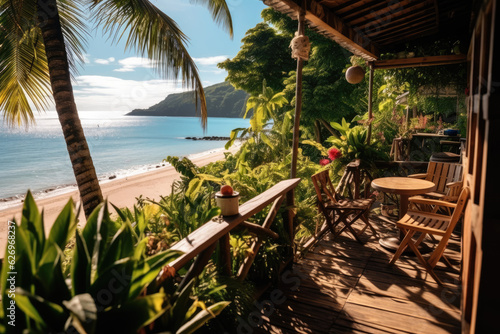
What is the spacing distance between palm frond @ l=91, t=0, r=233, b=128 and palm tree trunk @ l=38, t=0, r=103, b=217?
3.97ft

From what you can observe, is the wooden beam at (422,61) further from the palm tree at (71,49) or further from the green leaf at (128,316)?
the green leaf at (128,316)

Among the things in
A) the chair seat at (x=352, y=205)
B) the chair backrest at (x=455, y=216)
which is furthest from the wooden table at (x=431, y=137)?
the chair backrest at (x=455, y=216)

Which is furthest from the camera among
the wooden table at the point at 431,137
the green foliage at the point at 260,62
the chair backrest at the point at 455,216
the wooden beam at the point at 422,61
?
the green foliage at the point at 260,62

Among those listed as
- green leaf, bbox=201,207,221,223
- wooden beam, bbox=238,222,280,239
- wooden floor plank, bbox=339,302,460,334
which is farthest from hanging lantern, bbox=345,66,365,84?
green leaf, bbox=201,207,221,223

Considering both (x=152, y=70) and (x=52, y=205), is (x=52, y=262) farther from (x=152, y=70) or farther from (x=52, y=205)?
(x=52, y=205)

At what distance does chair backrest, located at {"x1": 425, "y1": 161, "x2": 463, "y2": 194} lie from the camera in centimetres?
480

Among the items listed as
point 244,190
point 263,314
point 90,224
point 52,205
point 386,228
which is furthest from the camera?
point 52,205

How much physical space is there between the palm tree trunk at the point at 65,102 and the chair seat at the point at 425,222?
414 centimetres

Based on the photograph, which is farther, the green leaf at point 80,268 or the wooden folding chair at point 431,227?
the wooden folding chair at point 431,227

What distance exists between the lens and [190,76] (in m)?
6.16

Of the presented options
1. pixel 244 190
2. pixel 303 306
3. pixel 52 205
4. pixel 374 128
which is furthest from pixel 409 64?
pixel 52 205

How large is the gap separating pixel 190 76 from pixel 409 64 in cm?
436

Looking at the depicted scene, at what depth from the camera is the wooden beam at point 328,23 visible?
3102mm

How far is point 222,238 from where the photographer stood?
7.54 ft
